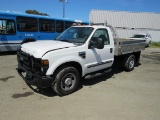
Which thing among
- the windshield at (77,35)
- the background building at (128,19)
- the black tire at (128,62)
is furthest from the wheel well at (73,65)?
the background building at (128,19)

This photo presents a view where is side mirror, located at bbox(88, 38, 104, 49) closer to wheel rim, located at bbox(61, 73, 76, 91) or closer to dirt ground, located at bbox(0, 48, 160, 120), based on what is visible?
wheel rim, located at bbox(61, 73, 76, 91)

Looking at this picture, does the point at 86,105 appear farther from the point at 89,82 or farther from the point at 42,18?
the point at 42,18

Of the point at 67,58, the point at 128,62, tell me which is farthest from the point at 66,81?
the point at 128,62

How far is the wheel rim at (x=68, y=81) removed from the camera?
4.96m

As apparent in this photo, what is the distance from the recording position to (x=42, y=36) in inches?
515

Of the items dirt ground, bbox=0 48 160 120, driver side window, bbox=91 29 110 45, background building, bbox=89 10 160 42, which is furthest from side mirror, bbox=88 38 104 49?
background building, bbox=89 10 160 42

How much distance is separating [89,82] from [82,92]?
103cm

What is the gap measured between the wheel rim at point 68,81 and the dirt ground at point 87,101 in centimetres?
25

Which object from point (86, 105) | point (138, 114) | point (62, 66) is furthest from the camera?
point (62, 66)

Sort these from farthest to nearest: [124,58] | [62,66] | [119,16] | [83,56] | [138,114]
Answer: [119,16] < [124,58] < [83,56] < [62,66] < [138,114]

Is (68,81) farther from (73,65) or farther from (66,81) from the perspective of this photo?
(73,65)

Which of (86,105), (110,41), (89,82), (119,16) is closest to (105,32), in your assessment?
(110,41)

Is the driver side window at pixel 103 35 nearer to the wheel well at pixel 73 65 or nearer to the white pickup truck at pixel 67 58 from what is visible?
the white pickup truck at pixel 67 58

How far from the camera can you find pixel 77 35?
5.82 meters
